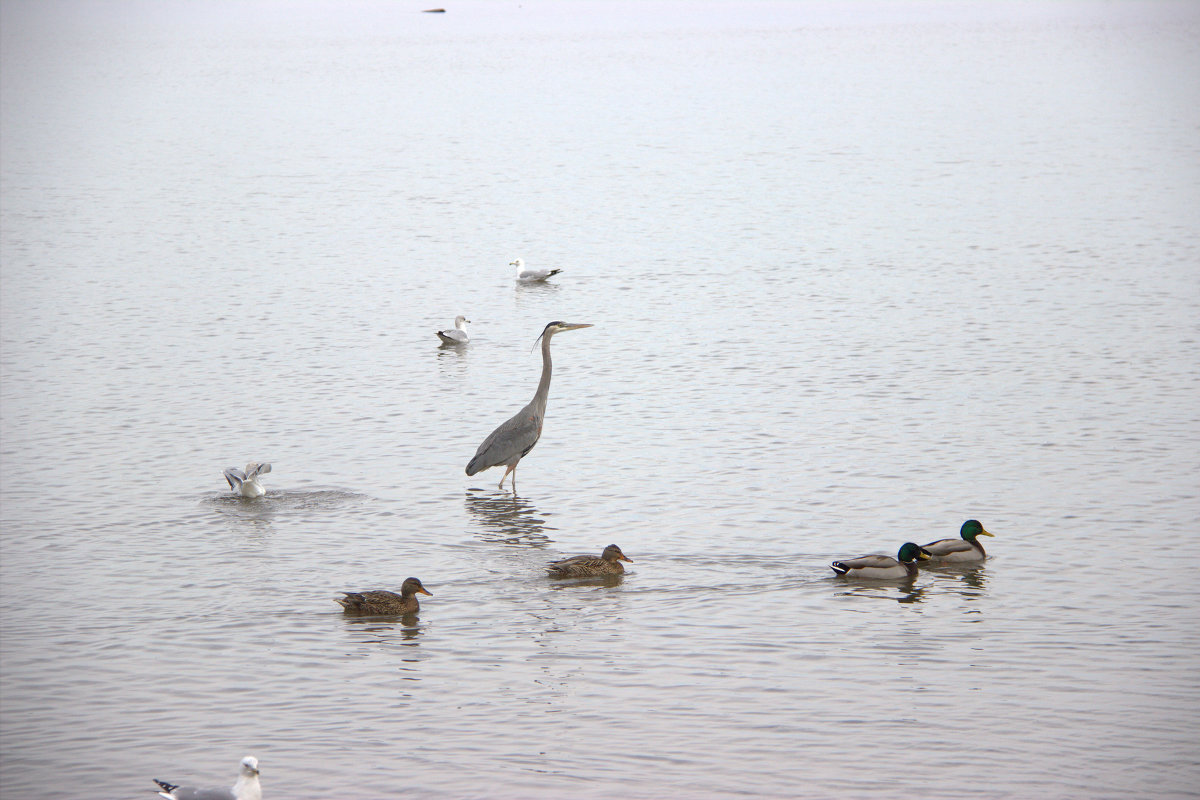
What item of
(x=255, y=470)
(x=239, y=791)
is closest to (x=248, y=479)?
(x=255, y=470)

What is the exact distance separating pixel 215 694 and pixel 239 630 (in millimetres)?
1325

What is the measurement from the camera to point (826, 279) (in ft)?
94.9

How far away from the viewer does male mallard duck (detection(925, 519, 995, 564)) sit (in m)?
13.0

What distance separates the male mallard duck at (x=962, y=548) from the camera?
12984 mm

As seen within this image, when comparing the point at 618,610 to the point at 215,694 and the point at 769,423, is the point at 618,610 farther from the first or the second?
the point at 769,423

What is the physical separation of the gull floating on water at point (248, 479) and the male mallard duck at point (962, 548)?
7.09 meters

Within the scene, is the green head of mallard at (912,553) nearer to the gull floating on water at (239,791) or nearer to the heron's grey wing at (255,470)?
the gull floating on water at (239,791)

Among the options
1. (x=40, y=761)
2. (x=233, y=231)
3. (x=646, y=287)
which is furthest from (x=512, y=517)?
(x=233, y=231)

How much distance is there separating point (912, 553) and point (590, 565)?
2.93 metres

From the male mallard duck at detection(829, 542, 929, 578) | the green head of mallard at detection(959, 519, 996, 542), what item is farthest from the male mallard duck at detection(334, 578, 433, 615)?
the green head of mallard at detection(959, 519, 996, 542)

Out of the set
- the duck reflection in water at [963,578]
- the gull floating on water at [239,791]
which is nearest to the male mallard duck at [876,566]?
the duck reflection in water at [963,578]

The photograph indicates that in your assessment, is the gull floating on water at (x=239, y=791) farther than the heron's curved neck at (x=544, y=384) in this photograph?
No

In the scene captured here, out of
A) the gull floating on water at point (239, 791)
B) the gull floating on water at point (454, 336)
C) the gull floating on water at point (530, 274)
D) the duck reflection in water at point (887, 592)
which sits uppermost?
the gull floating on water at point (530, 274)

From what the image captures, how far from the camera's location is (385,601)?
11.7 metres
